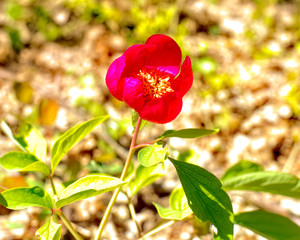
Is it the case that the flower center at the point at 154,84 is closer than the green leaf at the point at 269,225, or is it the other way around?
the flower center at the point at 154,84

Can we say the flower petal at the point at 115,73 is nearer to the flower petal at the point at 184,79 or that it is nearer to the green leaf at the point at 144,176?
the flower petal at the point at 184,79

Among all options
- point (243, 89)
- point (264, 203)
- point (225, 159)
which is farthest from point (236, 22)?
point (264, 203)

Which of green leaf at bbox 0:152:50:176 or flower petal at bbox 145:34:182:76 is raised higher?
flower petal at bbox 145:34:182:76

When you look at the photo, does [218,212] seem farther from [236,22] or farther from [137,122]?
[236,22]

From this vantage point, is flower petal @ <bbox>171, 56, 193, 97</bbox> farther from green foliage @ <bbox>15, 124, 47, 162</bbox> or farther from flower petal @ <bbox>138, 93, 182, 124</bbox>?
green foliage @ <bbox>15, 124, 47, 162</bbox>

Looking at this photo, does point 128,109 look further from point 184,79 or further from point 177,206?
point 184,79

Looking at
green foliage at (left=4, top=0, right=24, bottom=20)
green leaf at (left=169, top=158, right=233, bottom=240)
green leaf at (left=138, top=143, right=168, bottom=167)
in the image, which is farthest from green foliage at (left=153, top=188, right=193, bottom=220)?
green foliage at (left=4, top=0, right=24, bottom=20)

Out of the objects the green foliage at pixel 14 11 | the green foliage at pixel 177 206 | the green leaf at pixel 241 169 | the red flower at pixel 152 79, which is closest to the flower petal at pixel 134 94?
the red flower at pixel 152 79
